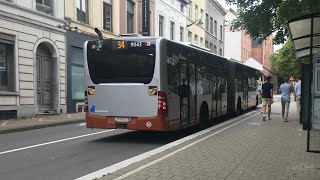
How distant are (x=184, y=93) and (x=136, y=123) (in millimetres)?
1968

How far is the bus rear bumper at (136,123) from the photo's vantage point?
11312 millimetres

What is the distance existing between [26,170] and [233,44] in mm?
68952

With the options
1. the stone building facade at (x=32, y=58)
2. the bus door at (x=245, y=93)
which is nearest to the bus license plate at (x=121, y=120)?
the stone building facade at (x=32, y=58)

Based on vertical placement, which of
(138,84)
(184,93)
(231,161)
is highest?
(138,84)

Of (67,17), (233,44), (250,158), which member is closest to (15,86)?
(67,17)

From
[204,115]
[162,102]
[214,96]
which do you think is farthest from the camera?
[214,96]

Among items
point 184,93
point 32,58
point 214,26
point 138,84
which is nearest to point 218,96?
point 184,93

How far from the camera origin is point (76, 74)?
24.9m

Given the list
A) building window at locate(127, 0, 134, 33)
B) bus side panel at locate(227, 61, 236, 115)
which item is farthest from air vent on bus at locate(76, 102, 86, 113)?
bus side panel at locate(227, 61, 236, 115)

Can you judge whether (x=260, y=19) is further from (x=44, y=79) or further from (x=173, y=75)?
(x=44, y=79)

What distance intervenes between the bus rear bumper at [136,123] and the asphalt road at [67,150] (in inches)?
17.7

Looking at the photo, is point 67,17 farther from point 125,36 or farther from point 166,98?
point 166,98

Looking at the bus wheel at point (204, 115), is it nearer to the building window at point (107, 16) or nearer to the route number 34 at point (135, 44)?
the route number 34 at point (135, 44)

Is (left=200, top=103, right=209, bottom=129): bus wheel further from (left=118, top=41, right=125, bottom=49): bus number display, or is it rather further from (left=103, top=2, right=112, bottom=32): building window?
(left=103, top=2, right=112, bottom=32): building window
